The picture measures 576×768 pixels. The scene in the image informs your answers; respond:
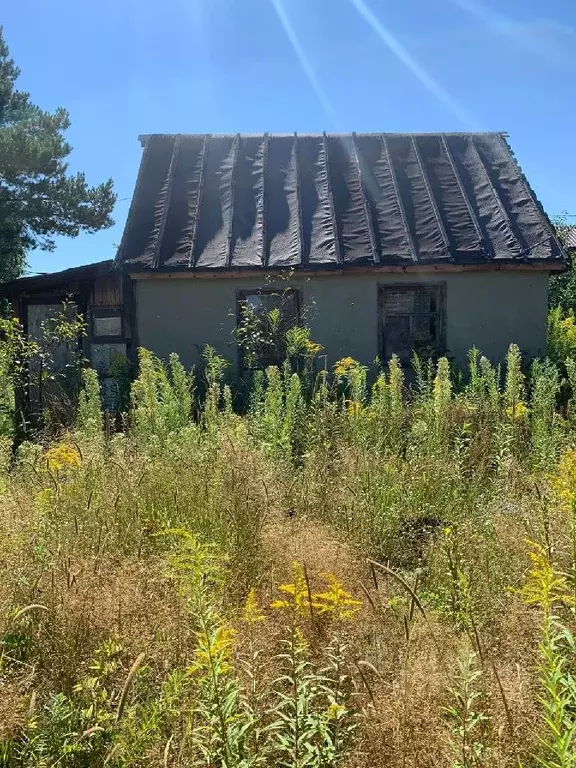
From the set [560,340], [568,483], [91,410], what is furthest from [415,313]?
[568,483]

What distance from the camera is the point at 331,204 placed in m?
12.5

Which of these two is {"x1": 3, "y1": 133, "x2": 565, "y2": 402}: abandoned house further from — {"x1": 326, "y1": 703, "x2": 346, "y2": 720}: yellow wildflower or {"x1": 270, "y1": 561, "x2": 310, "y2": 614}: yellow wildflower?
{"x1": 326, "y1": 703, "x2": 346, "y2": 720}: yellow wildflower

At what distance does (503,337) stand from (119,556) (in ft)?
32.3

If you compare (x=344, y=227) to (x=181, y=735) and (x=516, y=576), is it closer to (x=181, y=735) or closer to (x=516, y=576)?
(x=516, y=576)

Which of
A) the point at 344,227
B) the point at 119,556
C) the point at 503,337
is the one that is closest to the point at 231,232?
the point at 344,227

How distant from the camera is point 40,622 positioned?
285cm

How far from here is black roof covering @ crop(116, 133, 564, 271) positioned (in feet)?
37.5

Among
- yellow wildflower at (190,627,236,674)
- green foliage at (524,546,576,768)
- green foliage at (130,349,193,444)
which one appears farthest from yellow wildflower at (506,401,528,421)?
yellow wildflower at (190,627,236,674)

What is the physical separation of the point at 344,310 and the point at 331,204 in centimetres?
250

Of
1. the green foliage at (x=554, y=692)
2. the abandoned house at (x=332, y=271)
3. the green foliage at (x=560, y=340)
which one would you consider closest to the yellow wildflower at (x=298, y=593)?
the green foliage at (x=554, y=692)

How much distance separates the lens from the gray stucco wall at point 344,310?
11453mm

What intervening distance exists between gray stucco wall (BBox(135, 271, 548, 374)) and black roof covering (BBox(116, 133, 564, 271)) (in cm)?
42

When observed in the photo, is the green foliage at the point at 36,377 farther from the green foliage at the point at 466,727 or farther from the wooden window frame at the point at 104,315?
the green foliage at the point at 466,727

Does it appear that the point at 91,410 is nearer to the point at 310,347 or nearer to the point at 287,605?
the point at 310,347
